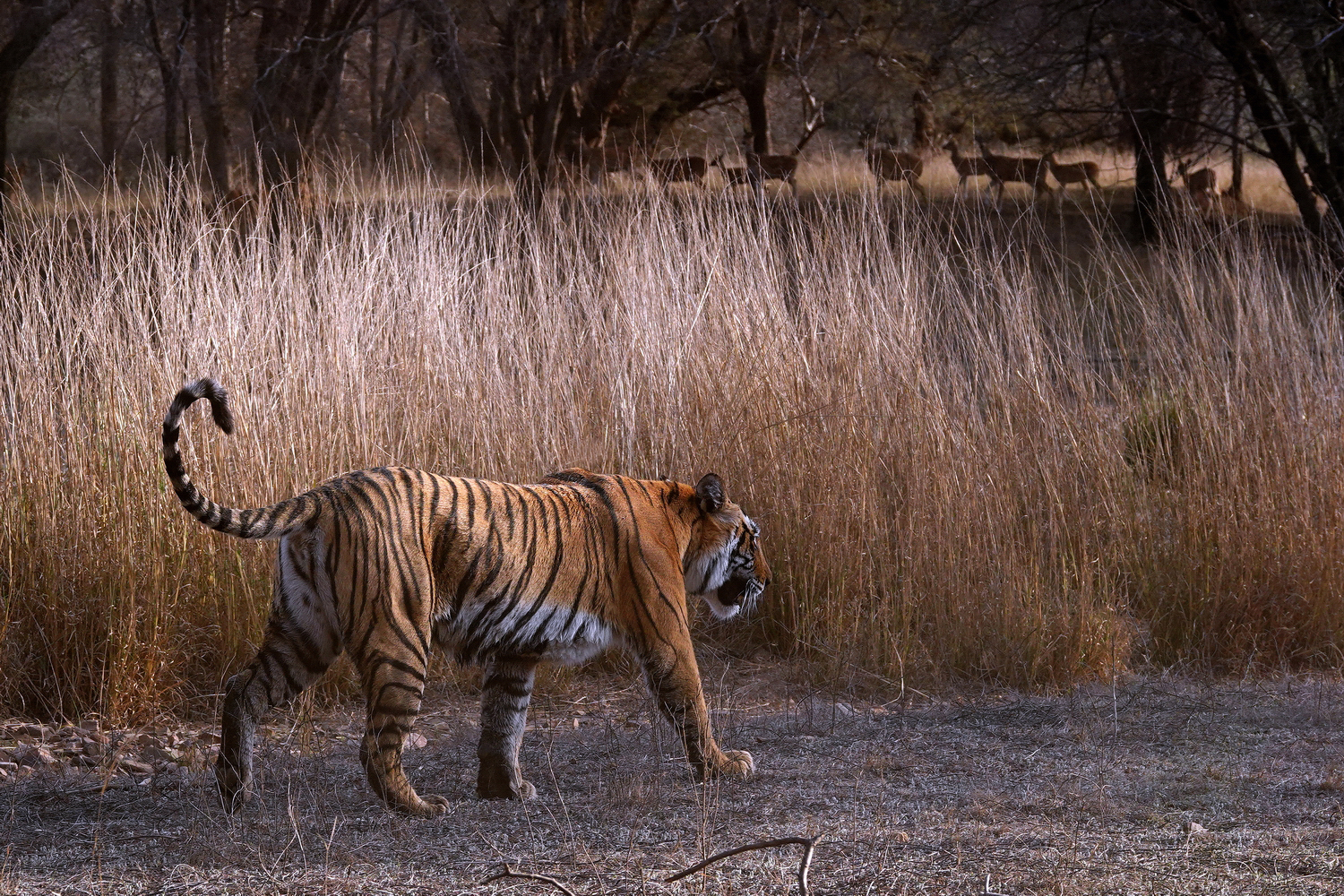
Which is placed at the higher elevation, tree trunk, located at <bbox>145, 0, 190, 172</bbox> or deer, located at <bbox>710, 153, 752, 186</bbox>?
tree trunk, located at <bbox>145, 0, 190, 172</bbox>

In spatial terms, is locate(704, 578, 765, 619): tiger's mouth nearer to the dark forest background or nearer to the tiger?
the tiger

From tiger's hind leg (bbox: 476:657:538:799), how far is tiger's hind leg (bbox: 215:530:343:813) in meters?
0.47

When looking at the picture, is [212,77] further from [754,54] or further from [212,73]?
[754,54]

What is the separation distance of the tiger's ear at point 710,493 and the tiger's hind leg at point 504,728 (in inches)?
27.1

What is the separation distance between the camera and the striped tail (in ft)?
9.93

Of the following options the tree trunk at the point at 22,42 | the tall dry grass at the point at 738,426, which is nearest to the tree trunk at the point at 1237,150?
the tall dry grass at the point at 738,426

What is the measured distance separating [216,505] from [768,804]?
5.14 feet

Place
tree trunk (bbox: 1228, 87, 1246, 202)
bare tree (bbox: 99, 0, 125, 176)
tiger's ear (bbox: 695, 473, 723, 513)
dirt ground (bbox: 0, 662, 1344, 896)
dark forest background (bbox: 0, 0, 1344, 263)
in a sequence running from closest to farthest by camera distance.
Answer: dirt ground (bbox: 0, 662, 1344, 896) < tiger's ear (bbox: 695, 473, 723, 513) < tree trunk (bbox: 1228, 87, 1246, 202) < dark forest background (bbox: 0, 0, 1344, 263) < bare tree (bbox: 99, 0, 125, 176)

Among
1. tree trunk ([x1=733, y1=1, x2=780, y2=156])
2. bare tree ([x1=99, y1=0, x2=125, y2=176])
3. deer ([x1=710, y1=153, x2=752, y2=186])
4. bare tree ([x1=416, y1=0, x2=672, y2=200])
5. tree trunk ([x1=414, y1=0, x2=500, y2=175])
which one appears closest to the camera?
deer ([x1=710, y1=153, x2=752, y2=186])

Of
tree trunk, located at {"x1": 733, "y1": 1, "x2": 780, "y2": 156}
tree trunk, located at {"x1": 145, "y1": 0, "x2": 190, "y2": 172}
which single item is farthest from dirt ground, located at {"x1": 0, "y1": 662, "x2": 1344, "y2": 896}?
tree trunk, located at {"x1": 733, "y1": 1, "x2": 780, "y2": 156}

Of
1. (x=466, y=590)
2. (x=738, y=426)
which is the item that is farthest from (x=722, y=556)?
(x=738, y=426)

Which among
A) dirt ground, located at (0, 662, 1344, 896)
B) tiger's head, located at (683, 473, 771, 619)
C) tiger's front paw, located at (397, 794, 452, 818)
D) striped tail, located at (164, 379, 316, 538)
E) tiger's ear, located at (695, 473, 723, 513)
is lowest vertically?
dirt ground, located at (0, 662, 1344, 896)

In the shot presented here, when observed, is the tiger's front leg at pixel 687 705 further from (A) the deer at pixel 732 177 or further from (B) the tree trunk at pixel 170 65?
(B) the tree trunk at pixel 170 65

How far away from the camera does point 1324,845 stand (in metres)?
3.15
